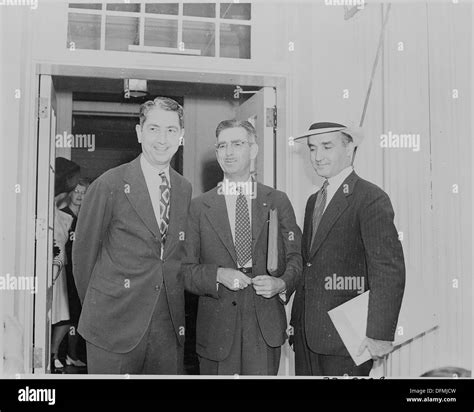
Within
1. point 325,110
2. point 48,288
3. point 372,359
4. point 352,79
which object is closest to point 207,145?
point 325,110

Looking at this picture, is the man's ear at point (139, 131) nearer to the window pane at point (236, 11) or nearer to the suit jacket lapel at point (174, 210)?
the suit jacket lapel at point (174, 210)

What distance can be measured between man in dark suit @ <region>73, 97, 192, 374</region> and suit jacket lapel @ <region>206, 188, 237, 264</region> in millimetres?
134

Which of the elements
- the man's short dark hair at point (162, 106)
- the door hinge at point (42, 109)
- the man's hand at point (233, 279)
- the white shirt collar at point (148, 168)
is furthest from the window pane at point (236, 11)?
the man's hand at point (233, 279)

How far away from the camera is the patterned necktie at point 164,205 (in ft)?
7.57

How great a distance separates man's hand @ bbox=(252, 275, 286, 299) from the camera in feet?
7.62

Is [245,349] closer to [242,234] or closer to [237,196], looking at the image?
[242,234]

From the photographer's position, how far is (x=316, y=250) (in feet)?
7.65

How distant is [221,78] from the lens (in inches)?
97.7

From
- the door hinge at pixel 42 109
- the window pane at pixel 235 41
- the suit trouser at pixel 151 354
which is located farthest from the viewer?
the window pane at pixel 235 41

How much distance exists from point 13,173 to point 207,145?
0.75m

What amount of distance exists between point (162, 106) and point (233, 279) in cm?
73

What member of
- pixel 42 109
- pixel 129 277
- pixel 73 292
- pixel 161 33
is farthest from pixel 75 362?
pixel 161 33

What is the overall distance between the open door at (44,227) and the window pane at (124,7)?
0.38m
